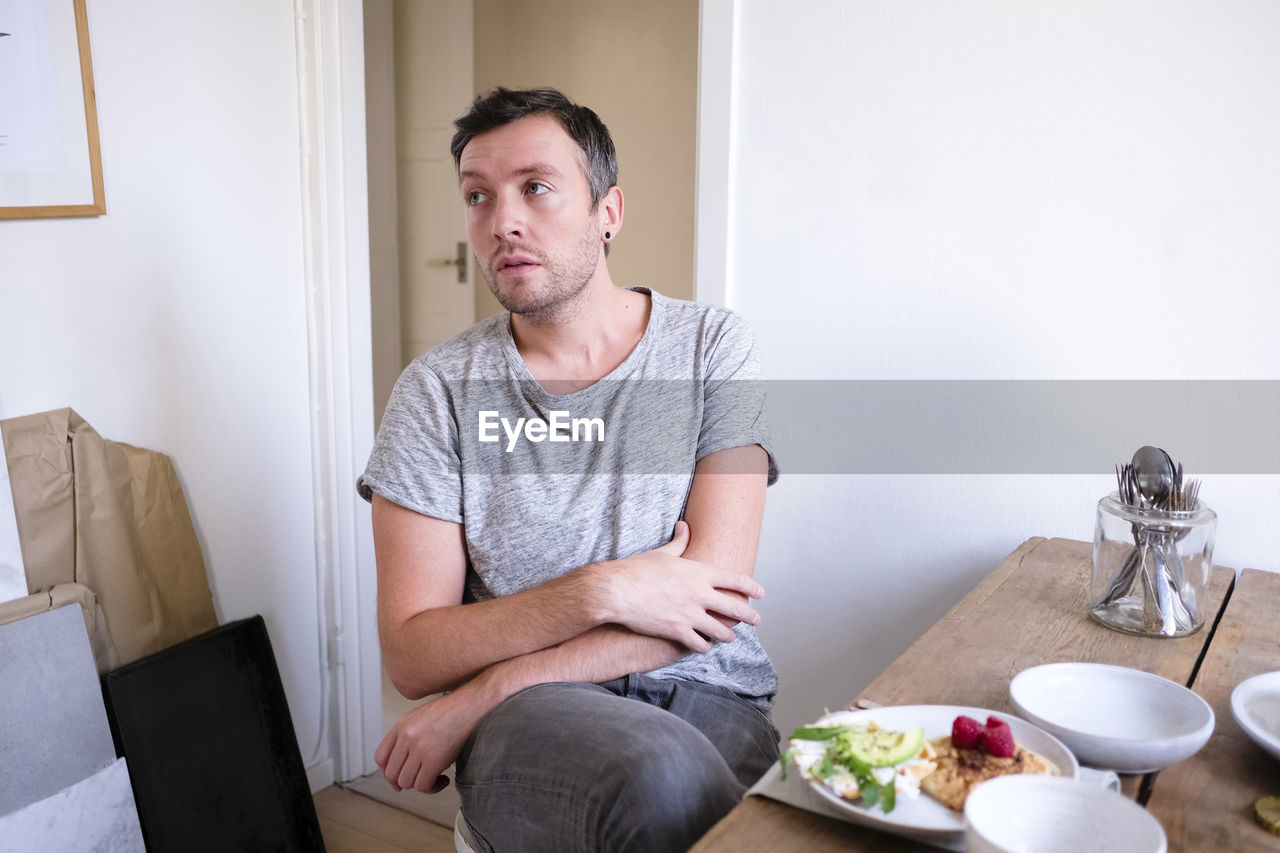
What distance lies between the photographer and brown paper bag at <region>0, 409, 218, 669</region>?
1528 millimetres

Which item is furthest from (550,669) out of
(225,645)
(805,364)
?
(225,645)

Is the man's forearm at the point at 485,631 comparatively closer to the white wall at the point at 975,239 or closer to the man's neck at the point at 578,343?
the man's neck at the point at 578,343

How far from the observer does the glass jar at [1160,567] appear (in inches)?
45.0

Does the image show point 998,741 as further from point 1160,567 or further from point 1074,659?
point 1160,567

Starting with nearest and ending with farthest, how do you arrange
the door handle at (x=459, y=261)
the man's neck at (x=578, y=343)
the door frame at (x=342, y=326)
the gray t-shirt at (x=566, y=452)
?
the gray t-shirt at (x=566, y=452), the man's neck at (x=578, y=343), the door frame at (x=342, y=326), the door handle at (x=459, y=261)

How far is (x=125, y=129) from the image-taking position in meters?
1.66

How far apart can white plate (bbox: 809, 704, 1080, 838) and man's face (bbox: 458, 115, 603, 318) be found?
73 cm

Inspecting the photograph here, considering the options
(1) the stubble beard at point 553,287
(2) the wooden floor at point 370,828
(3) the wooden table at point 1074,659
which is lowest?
(2) the wooden floor at point 370,828

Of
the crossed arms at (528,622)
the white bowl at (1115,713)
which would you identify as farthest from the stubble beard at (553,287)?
the white bowl at (1115,713)

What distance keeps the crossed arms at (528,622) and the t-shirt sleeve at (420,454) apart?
3 centimetres

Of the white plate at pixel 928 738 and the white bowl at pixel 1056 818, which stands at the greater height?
the white bowl at pixel 1056 818

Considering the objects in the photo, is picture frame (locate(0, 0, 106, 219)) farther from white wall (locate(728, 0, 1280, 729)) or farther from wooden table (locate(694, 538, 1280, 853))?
wooden table (locate(694, 538, 1280, 853))

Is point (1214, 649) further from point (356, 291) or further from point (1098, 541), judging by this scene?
point (356, 291)

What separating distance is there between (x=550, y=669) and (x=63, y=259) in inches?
43.0
